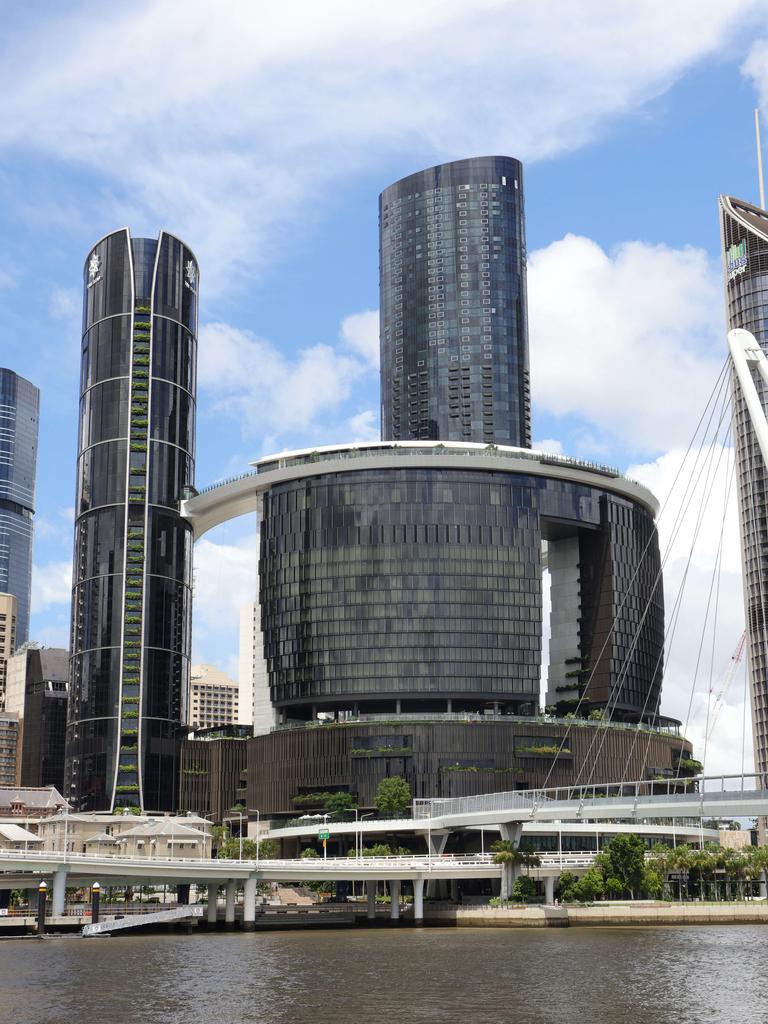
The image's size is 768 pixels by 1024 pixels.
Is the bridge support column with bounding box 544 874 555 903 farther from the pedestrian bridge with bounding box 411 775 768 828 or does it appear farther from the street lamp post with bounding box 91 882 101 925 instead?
the street lamp post with bounding box 91 882 101 925

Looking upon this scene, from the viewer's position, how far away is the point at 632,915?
134 m

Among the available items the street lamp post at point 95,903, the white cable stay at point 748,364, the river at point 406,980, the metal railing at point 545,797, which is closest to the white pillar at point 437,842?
the metal railing at point 545,797

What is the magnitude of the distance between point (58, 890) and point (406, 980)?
67476 mm

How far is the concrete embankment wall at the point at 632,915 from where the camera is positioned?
438 feet

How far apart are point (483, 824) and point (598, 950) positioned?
6042 cm

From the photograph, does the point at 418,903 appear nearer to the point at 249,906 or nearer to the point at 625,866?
the point at 249,906

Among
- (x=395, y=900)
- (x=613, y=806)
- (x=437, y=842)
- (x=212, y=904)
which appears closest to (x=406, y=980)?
(x=613, y=806)

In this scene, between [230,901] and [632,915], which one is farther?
[230,901]

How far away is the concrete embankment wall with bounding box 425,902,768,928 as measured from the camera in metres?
133

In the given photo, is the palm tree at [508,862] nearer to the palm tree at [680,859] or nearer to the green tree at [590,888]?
the green tree at [590,888]

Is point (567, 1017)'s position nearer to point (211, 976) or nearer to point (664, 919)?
point (211, 976)

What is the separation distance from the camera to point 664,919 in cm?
13388

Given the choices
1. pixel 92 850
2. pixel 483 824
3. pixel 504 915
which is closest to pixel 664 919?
pixel 504 915

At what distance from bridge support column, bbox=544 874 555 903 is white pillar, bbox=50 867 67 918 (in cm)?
5044
